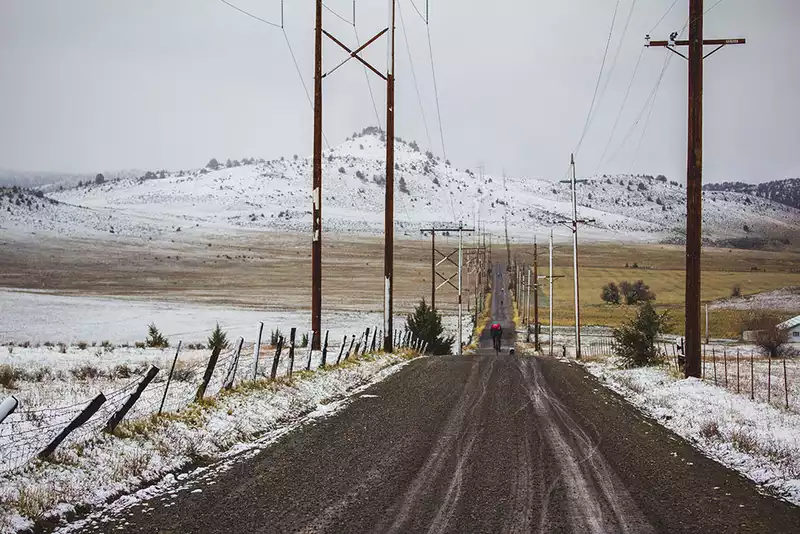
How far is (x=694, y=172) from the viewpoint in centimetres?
1869

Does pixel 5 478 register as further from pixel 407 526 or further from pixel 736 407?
pixel 736 407

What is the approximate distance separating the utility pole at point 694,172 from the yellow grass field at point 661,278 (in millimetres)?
40059

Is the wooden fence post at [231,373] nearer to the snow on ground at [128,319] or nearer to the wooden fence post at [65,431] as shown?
the wooden fence post at [65,431]

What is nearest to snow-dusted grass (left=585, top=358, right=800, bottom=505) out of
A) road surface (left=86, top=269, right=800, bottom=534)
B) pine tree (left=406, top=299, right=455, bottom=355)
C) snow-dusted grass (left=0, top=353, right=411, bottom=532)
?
road surface (left=86, top=269, right=800, bottom=534)

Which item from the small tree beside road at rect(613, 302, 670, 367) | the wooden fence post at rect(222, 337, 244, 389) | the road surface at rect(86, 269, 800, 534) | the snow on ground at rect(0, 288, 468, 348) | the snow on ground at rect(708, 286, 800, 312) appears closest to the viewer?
Answer: the road surface at rect(86, 269, 800, 534)

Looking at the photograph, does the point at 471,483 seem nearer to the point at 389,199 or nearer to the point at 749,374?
the point at 389,199

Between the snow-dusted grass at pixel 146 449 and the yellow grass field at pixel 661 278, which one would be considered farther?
the yellow grass field at pixel 661 278

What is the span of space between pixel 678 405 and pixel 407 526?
9712 mm

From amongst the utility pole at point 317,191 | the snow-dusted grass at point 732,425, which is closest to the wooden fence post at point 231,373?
the snow-dusted grass at point 732,425

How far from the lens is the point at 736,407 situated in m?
14.1

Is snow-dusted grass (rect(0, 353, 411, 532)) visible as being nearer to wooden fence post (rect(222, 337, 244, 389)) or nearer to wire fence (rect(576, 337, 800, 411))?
wooden fence post (rect(222, 337, 244, 389))

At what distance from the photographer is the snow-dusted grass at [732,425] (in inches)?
335

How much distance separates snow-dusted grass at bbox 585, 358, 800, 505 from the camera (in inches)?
335

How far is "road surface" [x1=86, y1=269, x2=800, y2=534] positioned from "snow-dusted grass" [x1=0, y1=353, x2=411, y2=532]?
0.68 meters
